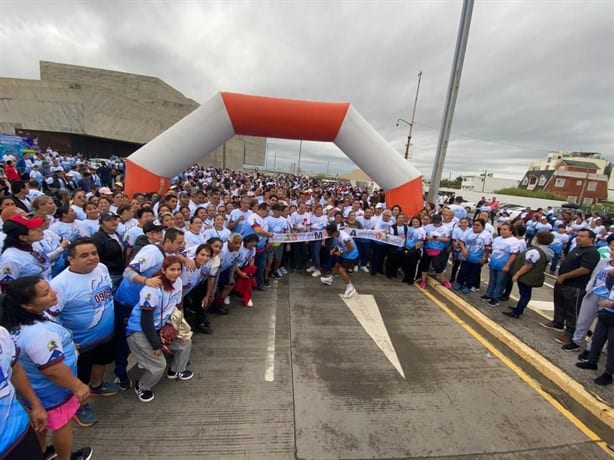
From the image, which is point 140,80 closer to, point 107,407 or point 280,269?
point 280,269

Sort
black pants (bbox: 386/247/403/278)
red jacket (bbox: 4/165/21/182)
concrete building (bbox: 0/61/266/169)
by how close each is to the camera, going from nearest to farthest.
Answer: black pants (bbox: 386/247/403/278) < red jacket (bbox: 4/165/21/182) < concrete building (bbox: 0/61/266/169)

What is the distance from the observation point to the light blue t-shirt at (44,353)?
5.72 feet

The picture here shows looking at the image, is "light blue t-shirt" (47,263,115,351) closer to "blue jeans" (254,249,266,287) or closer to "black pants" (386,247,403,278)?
"blue jeans" (254,249,266,287)

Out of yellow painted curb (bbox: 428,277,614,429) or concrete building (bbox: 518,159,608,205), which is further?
concrete building (bbox: 518,159,608,205)

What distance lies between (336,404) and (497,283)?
14.0ft

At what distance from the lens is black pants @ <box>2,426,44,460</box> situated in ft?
5.02

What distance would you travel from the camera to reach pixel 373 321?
189 inches

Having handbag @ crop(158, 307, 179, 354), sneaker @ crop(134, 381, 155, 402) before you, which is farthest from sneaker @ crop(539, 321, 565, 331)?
sneaker @ crop(134, 381, 155, 402)

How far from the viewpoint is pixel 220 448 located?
246cm

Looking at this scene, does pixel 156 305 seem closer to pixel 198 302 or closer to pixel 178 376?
pixel 178 376

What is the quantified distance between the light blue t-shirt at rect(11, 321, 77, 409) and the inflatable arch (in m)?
7.11

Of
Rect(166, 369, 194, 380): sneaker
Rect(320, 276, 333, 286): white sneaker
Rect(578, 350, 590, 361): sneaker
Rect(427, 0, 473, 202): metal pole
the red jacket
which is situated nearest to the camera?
Rect(166, 369, 194, 380): sneaker

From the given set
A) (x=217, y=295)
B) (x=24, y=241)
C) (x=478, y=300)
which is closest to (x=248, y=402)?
(x=217, y=295)

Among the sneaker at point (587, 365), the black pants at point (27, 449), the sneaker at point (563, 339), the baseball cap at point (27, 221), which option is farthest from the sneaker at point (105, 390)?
the sneaker at point (563, 339)
